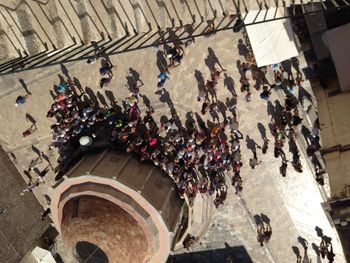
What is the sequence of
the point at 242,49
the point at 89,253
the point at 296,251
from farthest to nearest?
the point at 296,251
the point at 242,49
the point at 89,253

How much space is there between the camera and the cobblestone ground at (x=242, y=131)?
2380cm

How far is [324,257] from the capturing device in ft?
82.5

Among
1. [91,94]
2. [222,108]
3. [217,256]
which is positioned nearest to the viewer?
[222,108]

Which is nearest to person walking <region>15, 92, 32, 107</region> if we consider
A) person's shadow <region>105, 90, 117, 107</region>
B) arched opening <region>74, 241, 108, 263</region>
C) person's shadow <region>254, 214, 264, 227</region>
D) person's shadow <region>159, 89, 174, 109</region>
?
person's shadow <region>105, 90, 117, 107</region>

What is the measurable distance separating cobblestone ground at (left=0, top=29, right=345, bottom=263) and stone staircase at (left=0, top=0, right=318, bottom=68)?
210 inches

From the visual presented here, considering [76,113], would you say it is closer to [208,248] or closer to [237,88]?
[237,88]

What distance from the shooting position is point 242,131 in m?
24.4

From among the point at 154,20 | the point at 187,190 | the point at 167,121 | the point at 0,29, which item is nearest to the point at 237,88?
the point at 167,121

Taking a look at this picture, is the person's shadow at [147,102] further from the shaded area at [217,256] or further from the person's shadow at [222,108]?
the shaded area at [217,256]

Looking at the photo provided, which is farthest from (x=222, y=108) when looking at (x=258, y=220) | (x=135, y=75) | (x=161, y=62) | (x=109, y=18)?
(x=109, y=18)

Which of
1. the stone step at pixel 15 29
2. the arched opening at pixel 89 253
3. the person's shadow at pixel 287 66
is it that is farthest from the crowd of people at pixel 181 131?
the stone step at pixel 15 29

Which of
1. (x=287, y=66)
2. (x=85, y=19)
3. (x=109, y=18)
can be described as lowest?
(x=287, y=66)

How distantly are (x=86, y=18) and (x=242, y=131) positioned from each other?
34.0 ft

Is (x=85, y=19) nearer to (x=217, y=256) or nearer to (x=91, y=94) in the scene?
(x=91, y=94)
